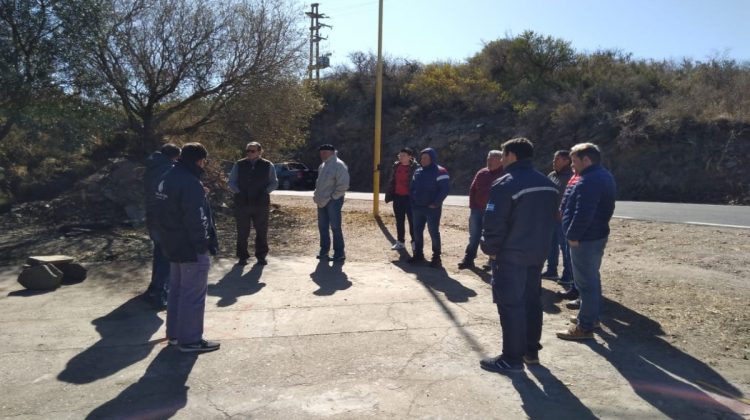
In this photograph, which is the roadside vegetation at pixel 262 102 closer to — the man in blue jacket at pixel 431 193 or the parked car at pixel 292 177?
the parked car at pixel 292 177

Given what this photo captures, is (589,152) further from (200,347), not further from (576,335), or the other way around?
(200,347)

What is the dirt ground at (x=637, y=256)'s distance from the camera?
5484 millimetres

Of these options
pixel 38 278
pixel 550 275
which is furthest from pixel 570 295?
pixel 38 278

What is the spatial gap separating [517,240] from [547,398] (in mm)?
1134

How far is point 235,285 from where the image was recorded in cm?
721

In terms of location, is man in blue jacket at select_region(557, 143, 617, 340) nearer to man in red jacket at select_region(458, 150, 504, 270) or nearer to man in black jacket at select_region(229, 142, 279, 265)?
man in red jacket at select_region(458, 150, 504, 270)

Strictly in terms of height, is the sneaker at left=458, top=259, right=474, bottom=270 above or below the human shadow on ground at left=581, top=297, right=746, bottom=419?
above

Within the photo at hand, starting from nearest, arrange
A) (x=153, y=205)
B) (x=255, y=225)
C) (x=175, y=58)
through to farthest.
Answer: (x=153, y=205) < (x=255, y=225) < (x=175, y=58)

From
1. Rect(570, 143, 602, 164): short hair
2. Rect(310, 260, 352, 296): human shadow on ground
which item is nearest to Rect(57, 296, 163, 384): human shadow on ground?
Rect(310, 260, 352, 296): human shadow on ground

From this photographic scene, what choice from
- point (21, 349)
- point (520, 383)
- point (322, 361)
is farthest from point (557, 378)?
point (21, 349)

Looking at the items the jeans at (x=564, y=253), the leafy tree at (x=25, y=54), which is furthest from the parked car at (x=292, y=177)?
the jeans at (x=564, y=253)

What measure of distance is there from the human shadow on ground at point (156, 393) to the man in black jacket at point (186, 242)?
0.23m

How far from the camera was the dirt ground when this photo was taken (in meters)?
5.48

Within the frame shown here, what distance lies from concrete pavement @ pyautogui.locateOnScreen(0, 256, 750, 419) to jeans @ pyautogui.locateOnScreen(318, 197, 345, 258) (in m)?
1.93
